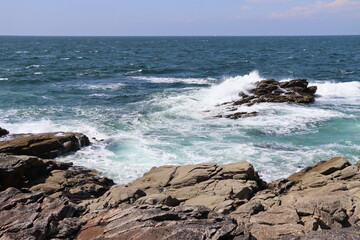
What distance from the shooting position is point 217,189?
1534 centimetres

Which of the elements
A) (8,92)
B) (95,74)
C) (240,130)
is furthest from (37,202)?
(95,74)

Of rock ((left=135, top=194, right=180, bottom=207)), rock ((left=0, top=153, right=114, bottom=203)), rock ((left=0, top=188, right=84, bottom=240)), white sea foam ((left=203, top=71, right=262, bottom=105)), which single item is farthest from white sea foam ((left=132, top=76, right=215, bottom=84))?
rock ((left=0, top=188, right=84, bottom=240))

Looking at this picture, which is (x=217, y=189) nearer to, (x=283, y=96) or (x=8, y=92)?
(x=283, y=96)

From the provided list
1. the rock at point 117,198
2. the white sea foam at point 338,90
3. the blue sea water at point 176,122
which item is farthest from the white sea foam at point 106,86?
the rock at point 117,198

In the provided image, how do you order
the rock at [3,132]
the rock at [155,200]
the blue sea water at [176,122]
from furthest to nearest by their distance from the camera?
the rock at [3,132] → the blue sea water at [176,122] → the rock at [155,200]

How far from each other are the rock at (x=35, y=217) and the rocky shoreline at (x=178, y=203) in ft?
0.09

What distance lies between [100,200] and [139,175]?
5.08 meters

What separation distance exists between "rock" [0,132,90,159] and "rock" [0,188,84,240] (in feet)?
28.9

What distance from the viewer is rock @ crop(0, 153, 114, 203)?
16.2 m

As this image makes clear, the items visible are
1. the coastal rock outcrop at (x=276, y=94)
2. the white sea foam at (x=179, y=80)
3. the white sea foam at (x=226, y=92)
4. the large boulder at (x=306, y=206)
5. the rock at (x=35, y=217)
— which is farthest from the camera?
the white sea foam at (x=179, y=80)

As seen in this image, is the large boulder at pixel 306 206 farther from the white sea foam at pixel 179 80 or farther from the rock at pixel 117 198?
the white sea foam at pixel 179 80

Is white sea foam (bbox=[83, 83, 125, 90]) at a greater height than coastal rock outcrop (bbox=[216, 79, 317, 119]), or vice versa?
coastal rock outcrop (bbox=[216, 79, 317, 119])

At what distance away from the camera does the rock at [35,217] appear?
9.83 metres

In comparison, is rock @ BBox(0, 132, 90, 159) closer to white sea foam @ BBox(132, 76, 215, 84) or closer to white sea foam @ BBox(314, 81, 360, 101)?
white sea foam @ BBox(314, 81, 360, 101)
